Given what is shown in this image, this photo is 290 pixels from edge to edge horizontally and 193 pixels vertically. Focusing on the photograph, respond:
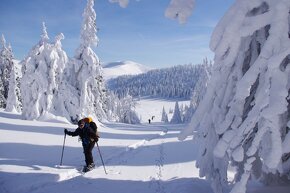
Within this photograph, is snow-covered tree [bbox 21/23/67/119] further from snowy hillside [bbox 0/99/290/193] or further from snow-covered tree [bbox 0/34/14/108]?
snow-covered tree [bbox 0/34/14/108]

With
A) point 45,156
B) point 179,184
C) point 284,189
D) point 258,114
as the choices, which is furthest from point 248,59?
point 45,156

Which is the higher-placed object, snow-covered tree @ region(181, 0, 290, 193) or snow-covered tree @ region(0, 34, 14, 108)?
snow-covered tree @ region(0, 34, 14, 108)

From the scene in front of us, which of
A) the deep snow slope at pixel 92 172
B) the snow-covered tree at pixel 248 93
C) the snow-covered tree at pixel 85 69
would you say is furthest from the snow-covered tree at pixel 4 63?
the snow-covered tree at pixel 248 93

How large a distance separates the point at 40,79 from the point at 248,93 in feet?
91.9

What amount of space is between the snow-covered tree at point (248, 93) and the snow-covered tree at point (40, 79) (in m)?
25.6

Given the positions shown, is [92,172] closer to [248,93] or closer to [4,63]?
[248,93]

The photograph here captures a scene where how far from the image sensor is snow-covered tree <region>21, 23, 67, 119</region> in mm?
29859

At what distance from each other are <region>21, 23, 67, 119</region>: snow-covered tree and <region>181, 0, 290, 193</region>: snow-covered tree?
25.6 meters

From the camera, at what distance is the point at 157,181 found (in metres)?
9.16

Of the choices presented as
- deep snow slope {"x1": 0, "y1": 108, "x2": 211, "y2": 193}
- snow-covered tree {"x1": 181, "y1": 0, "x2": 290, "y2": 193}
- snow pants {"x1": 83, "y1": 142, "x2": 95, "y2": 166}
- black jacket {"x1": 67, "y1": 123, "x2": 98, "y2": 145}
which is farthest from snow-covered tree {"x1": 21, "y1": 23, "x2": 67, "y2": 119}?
snow-covered tree {"x1": 181, "y1": 0, "x2": 290, "y2": 193}

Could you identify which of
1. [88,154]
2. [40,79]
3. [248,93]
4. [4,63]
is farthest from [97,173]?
[4,63]

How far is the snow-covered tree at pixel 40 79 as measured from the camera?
29859mm

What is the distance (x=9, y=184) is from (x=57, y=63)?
2393 centimetres

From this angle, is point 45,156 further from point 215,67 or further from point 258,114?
point 258,114
